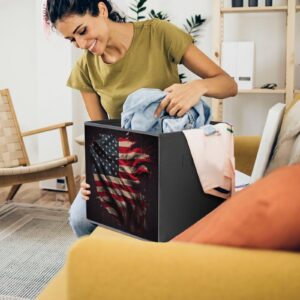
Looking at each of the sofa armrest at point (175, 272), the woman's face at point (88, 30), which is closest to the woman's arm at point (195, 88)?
the woman's face at point (88, 30)

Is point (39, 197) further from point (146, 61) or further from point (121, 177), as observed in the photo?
point (121, 177)

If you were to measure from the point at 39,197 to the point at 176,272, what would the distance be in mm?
2841

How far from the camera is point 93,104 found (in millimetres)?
1696

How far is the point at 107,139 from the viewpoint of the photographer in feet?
3.65

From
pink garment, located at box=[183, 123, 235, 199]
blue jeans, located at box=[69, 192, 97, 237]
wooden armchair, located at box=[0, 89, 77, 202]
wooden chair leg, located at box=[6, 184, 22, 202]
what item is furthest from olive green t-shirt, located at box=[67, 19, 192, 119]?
wooden chair leg, located at box=[6, 184, 22, 202]

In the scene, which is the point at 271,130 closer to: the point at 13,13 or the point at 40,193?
the point at 40,193

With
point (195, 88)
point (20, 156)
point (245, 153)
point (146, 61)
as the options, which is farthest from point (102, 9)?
point (20, 156)

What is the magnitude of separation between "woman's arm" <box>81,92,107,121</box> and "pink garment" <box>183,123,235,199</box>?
719 millimetres

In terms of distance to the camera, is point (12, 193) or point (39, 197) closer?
point (12, 193)

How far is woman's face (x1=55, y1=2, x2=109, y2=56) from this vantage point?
142 cm

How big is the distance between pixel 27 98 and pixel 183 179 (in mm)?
3142

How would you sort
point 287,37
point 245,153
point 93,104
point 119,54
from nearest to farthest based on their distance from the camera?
1. point 119,54
2. point 93,104
3. point 245,153
4. point 287,37

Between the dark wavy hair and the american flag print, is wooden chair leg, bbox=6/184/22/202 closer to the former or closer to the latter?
the dark wavy hair

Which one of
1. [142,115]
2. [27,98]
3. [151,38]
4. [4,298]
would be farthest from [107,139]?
[27,98]
